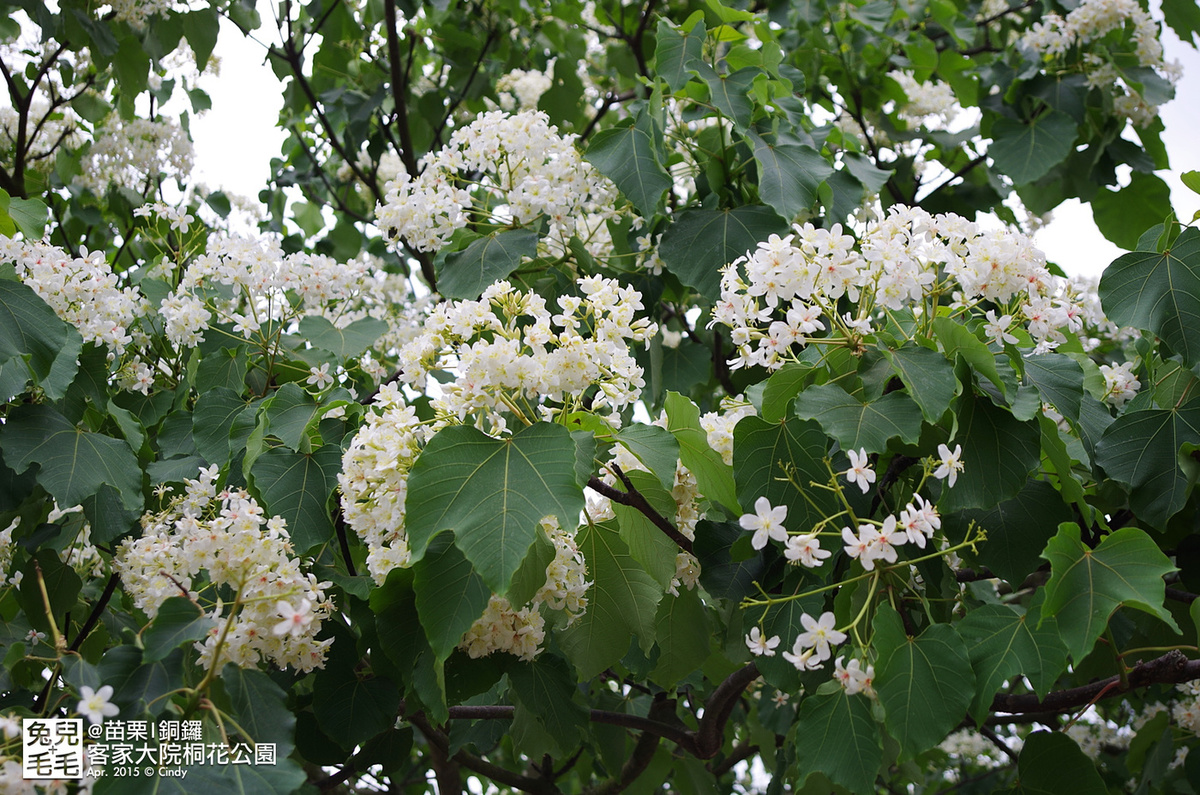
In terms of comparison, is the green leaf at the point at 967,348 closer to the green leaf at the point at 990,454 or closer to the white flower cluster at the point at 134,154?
the green leaf at the point at 990,454

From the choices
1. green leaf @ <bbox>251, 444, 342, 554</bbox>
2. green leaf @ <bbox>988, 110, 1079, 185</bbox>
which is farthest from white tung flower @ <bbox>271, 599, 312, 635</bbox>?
green leaf @ <bbox>988, 110, 1079, 185</bbox>

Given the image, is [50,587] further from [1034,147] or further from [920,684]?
[1034,147]

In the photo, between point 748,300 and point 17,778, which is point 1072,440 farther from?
point 17,778

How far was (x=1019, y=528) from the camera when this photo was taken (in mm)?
1905

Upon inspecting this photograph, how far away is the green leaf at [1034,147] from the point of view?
3600mm

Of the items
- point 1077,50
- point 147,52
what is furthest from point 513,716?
point 1077,50

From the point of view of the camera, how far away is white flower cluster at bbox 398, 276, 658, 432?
1.60 metres

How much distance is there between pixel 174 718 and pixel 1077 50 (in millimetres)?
3815

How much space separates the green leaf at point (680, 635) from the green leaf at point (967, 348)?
0.77 metres

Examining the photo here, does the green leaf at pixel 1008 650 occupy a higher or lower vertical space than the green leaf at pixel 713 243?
lower

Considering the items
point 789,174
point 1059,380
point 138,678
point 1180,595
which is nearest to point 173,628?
point 138,678

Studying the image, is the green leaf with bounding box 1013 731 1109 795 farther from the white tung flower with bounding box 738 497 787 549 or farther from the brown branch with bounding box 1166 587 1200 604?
the white tung flower with bounding box 738 497 787 549

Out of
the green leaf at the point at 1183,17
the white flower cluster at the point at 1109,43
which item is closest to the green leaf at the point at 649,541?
the white flower cluster at the point at 1109,43

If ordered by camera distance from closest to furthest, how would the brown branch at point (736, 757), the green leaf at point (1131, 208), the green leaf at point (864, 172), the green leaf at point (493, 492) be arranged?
1. the green leaf at point (493, 492)
2. the green leaf at point (864, 172)
3. the brown branch at point (736, 757)
4. the green leaf at point (1131, 208)
